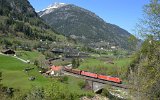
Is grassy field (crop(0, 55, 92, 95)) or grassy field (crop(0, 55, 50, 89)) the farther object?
grassy field (crop(0, 55, 50, 89))

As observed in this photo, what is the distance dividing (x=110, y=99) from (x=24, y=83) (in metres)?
23.0

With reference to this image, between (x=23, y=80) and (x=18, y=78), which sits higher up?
(x=18, y=78)

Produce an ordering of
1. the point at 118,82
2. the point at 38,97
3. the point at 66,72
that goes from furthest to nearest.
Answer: the point at 66,72 < the point at 118,82 < the point at 38,97

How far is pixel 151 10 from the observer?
60.4 feet

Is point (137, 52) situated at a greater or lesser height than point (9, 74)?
greater

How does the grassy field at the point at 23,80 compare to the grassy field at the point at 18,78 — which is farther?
the grassy field at the point at 18,78

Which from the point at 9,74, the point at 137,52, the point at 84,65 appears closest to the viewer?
the point at 137,52

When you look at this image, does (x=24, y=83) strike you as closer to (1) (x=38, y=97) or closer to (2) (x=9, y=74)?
(2) (x=9, y=74)

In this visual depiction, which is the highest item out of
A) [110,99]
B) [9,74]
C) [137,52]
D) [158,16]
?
[158,16]

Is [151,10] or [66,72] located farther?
[66,72]

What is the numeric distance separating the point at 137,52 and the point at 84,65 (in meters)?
133

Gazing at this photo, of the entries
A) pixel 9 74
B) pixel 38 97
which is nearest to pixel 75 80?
pixel 9 74

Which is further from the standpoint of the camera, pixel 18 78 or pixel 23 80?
pixel 18 78

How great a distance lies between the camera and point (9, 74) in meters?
82.4
